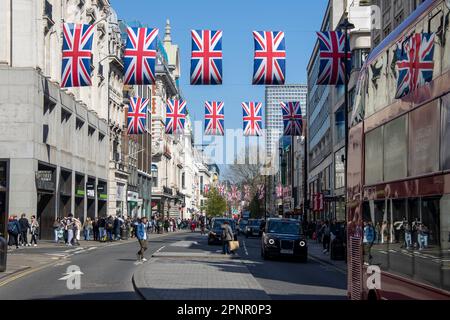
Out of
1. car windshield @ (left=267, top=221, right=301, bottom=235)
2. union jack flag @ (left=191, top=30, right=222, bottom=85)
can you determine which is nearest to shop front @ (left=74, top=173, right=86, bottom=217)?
car windshield @ (left=267, top=221, right=301, bottom=235)

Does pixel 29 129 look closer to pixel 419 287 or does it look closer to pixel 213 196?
pixel 419 287

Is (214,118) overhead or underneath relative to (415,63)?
overhead

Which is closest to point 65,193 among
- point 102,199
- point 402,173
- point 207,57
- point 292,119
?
point 102,199

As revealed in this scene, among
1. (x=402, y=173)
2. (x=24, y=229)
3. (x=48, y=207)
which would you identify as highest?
(x=402, y=173)

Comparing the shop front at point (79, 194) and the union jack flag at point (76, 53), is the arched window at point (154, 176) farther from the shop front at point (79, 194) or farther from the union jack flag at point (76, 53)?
the union jack flag at point (76, 53)

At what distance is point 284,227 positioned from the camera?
33.1 metres

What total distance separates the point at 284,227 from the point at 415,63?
82.6ft

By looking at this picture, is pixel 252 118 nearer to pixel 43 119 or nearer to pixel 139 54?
pixel 139 54

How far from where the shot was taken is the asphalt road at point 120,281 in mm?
16250

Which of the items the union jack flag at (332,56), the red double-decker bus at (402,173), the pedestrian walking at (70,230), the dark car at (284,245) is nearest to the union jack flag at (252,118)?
the dark car at (284,245)

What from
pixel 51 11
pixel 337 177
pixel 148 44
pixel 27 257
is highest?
pixel 51 11
